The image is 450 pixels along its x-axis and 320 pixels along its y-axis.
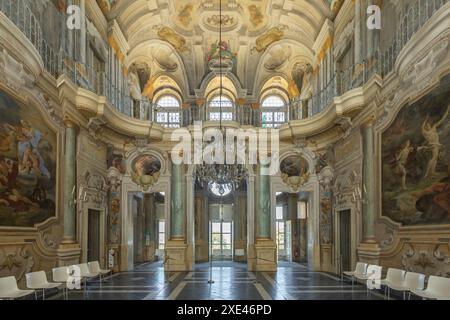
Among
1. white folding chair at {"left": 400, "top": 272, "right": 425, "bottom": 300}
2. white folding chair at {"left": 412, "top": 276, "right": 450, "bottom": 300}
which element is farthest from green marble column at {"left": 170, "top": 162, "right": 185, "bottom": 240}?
white folding chair at {"left": 412, "top": 276, "right": 450, "bottom": 300}

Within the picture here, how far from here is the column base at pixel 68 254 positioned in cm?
1202

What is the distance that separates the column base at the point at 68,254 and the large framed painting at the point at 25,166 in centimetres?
106

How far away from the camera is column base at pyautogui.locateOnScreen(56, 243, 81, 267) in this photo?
12.0 meters

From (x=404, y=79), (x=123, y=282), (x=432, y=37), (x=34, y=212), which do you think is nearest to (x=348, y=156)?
(x=404, y=79)

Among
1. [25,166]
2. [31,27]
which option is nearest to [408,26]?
[31,27]

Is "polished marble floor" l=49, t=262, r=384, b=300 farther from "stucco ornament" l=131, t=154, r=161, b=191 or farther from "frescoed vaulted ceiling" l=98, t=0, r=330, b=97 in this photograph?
"frescoed vaulted ceiling" l=98, t=0, r=330, b=97

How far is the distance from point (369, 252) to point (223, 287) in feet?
13.2

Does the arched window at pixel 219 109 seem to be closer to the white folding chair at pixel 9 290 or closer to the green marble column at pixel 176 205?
the green marble column at pixel 176 205

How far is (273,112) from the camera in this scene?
21.2 metres

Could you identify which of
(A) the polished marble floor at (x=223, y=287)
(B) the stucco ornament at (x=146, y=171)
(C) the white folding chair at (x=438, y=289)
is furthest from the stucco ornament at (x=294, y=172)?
(C) the white folding chair at (x=438, y=289)

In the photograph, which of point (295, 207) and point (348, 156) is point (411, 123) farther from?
point (295, 207)

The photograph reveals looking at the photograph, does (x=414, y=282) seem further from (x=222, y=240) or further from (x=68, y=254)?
(x=222, y=240)

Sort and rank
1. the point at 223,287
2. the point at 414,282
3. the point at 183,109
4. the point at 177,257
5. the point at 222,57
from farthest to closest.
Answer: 1. the point at 183,109
2. the point at 222,57
3. the point at 177,257
4. the point at 223,287
5. the point at 414,282

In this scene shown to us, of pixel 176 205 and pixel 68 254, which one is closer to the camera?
pixel 68 254
